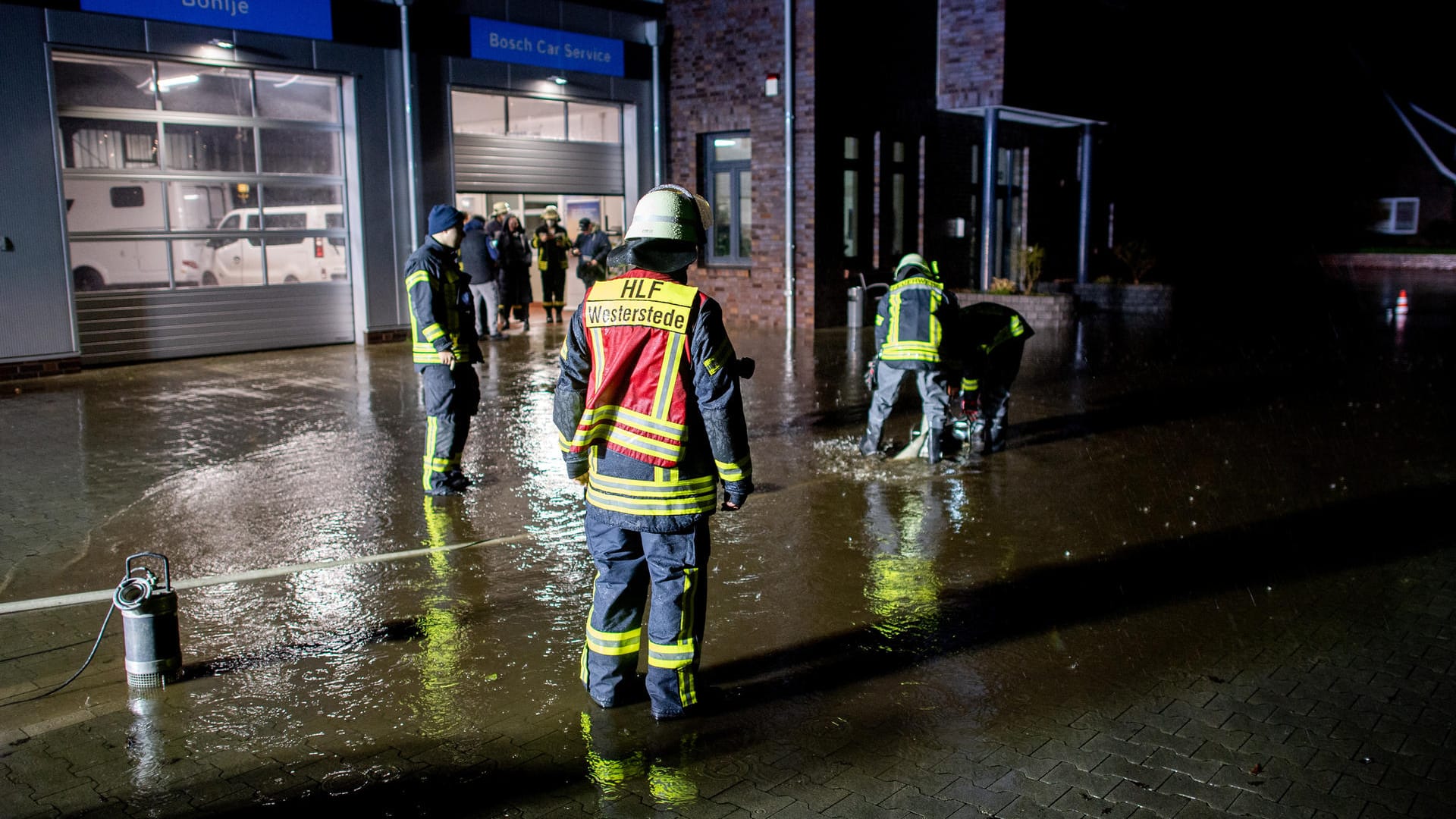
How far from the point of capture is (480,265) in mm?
16234

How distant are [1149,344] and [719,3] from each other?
8818mm

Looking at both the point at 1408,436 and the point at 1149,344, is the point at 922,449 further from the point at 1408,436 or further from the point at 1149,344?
the point at 1149,344

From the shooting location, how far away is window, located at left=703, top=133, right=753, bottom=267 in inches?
759

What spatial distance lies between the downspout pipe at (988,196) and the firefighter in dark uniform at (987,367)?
463 inches

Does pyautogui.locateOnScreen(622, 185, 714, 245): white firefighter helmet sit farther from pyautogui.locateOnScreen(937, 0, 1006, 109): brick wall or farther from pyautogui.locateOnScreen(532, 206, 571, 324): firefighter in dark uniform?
pyautogui.locateOnScreen(937, 0, 1006, 109): brick wall

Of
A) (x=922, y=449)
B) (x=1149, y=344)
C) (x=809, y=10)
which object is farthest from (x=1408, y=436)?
(x=809, y=10)

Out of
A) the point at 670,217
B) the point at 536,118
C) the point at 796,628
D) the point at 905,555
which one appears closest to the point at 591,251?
the point at 536,118

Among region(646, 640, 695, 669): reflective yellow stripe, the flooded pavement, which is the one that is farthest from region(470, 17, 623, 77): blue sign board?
region(646, 640, 695, 669): reflective yellow stripe

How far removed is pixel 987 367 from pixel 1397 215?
149 ft

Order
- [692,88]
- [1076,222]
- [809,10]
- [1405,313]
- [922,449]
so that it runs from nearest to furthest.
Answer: [922,449]
[809,10]
[692,88]
[1405,313]
[1076,222]

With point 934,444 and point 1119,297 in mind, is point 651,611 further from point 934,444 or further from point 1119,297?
point 1119,297

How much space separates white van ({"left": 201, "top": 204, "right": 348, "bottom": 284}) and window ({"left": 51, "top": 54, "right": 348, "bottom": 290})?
A: 2 cm

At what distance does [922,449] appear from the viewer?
879 cm

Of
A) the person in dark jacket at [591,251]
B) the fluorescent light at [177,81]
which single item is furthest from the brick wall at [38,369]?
the person in dark jacket at [591,251]
